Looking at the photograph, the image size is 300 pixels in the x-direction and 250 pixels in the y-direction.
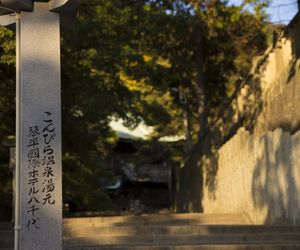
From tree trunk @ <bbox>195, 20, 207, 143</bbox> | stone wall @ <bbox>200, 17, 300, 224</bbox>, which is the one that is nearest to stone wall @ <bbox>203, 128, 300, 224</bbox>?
stone wall @ <bbox>200, 17, 300, 224</bbox>

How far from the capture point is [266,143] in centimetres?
1179

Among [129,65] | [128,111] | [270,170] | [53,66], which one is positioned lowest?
[270,170]

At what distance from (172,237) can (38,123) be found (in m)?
3.69

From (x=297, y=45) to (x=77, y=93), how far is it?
18.2 ft

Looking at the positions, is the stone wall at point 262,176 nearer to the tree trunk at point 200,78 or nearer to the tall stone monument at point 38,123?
the tall stone monument at point 38,123

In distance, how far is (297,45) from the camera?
11.6 metres

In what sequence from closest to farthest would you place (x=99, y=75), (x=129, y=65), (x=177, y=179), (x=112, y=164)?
(x=99, y=75) → (x=129, y=65) → (x=177, y=179) → (x=112, y=164)

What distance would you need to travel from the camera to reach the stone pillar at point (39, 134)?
632 cm

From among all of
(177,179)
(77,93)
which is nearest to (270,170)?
(77,93)

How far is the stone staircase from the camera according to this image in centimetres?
815

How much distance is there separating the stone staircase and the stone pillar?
71.8 inches

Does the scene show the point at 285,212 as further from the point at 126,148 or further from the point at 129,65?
the point at 126,148

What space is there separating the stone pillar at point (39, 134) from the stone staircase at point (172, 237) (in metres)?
1.82

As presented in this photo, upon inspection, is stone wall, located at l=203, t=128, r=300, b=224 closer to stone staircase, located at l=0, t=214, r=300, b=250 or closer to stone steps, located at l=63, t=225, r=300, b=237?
stone steps, located at l=63, t=225, r=300, b=237
